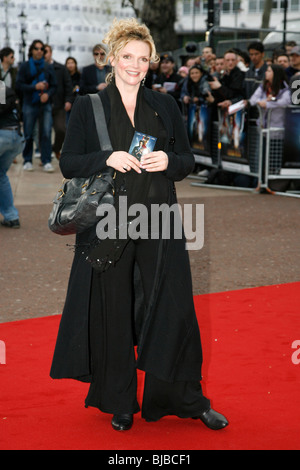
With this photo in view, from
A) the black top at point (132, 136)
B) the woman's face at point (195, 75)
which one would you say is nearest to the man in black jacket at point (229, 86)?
the woman's face at point (195, 75)

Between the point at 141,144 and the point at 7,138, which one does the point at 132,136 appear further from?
the point at 7,138

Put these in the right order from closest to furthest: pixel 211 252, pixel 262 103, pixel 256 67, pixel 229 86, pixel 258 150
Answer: pixel 211 252 < pixel 262 103 < pixel 258 150 < pixel 229 86 < pixel 256 67

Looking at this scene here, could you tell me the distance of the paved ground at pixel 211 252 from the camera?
20.3 ft

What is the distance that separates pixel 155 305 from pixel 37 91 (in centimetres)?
1082

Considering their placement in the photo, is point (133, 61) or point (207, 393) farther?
point (207, 393)

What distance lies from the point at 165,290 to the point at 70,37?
105 ft

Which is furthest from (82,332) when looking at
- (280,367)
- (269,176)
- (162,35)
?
(162,35)

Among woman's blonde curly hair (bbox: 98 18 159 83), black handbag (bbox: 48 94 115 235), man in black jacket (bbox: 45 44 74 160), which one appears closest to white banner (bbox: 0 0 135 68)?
man in black jacket (bbox: 45 44 74 160)

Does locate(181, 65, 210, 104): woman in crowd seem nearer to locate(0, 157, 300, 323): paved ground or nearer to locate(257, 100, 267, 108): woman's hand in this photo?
locate(257, 100, 267, 108): woman's hand

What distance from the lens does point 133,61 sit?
340 cm

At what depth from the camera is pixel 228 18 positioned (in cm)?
7531

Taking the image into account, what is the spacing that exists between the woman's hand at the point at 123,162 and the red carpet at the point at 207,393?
1.22m

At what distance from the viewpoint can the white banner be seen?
34188mm

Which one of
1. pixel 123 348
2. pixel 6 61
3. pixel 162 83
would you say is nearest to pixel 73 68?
pixel 162 83
